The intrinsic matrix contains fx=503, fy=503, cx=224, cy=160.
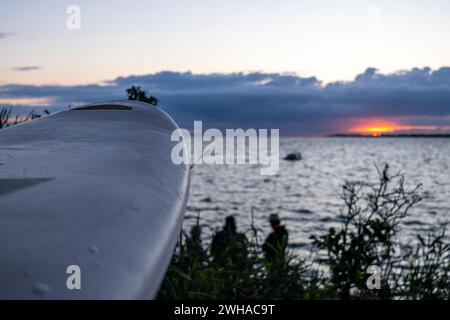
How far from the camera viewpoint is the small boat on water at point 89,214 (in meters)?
1.00

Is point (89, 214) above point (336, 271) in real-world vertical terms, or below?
above

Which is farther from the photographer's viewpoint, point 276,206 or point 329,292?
point 276,206

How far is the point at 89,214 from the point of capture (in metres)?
1.33

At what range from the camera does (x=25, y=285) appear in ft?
3.11

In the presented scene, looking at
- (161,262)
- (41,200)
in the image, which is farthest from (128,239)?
(41,200)

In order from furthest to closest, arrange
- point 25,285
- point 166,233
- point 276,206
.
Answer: point 276,206
point 166,233
point 25,285

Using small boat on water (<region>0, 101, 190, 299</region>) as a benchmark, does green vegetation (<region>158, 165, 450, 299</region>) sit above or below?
below

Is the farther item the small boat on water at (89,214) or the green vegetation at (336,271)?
the green vegetation at (336,271)

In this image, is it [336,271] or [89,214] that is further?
[336,271]

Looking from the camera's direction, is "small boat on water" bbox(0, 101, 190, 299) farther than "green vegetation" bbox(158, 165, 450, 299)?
No

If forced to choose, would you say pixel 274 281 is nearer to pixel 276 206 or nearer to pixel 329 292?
pixel 329 292

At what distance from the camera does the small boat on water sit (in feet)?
3.28
